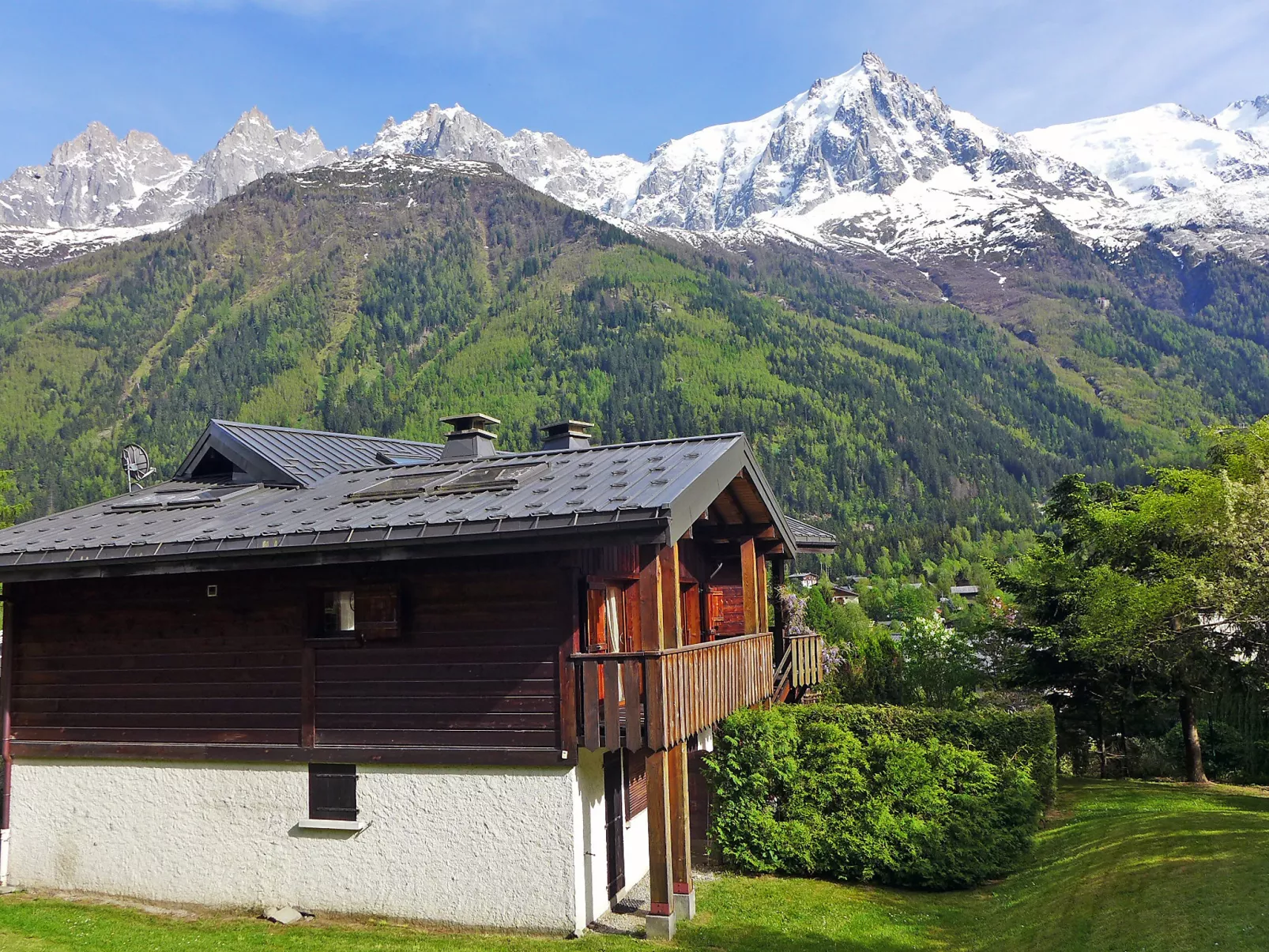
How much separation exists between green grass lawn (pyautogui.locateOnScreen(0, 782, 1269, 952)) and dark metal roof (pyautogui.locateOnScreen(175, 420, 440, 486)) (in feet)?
21.0

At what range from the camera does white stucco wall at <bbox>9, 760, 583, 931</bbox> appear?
11.8m

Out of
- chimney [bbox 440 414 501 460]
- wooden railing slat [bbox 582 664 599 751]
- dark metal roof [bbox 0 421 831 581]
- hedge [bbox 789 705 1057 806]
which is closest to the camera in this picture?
dark metal roof [bbox 0 421 831 581]

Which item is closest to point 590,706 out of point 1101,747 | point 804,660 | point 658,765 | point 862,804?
point 658,765

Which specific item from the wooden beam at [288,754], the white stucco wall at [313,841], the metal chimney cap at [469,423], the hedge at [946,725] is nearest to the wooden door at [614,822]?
the white stucco wall at [313,841]

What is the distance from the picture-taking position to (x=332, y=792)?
12758 millimetres

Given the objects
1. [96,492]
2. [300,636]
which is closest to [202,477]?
[300,636]

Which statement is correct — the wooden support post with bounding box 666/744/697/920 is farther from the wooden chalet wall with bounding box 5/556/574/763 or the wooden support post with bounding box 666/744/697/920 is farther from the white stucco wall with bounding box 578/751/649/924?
the wooden chalet wall with bounding box 5/556/574/763

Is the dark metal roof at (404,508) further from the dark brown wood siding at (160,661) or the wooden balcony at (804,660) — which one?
the wooden balcony at (804,660)

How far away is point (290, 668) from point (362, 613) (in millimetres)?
1244

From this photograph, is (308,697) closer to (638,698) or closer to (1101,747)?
(638,698)

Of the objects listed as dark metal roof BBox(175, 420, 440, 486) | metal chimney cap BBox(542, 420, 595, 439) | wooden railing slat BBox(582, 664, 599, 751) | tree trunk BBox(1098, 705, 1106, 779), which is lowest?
tree trunk BBox(1098, 705, 1106, 779)

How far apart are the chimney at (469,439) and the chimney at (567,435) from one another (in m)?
1.23

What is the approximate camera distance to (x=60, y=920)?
12.4 metres

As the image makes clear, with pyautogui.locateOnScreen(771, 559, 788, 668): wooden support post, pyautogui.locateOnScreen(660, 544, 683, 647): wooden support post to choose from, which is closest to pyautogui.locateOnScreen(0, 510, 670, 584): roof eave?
pyautogui.locateOnScreen(660, 544, 683, 647): wooden support post
